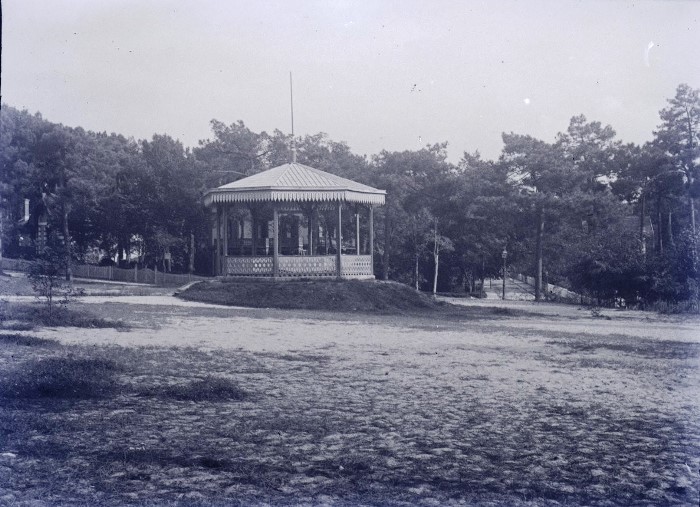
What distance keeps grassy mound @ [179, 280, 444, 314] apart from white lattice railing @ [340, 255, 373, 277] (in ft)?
3.51

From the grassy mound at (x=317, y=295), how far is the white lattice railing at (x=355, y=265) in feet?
3.51

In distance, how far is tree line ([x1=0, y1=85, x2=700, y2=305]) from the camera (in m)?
37.5

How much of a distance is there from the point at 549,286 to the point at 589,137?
10298 millimetres

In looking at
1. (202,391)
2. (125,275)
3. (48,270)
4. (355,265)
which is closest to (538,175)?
(355,265)

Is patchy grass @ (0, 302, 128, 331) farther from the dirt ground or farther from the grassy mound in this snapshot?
the grassy mound

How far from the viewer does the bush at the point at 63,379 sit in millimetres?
6926

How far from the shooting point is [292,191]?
24.6 metres

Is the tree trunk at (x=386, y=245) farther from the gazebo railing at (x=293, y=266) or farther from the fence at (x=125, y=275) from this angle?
the gazebo railing at (x=293, y=266)

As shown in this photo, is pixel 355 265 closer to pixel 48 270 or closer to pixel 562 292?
pixel 48 270

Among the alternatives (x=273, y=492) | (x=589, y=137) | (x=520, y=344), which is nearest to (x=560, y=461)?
(x=273, y=492)

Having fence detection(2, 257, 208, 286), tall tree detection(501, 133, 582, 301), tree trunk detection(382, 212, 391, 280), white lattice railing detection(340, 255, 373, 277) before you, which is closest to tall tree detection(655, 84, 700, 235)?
tall tree detection(501, 133, 582, 301)

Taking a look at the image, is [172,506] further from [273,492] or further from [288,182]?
[288,182]

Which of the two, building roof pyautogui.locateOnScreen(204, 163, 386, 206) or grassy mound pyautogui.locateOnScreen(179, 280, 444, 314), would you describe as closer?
grassy mound pyautogui.locateOnScreen(179, 280, 444, 314)

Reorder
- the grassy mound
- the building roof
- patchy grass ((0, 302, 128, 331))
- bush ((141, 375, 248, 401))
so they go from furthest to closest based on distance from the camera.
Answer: the building roof
the grassy mound
patchy grass ((0, 302, 128, 331))
bush ((141, 375, 248, 401))
